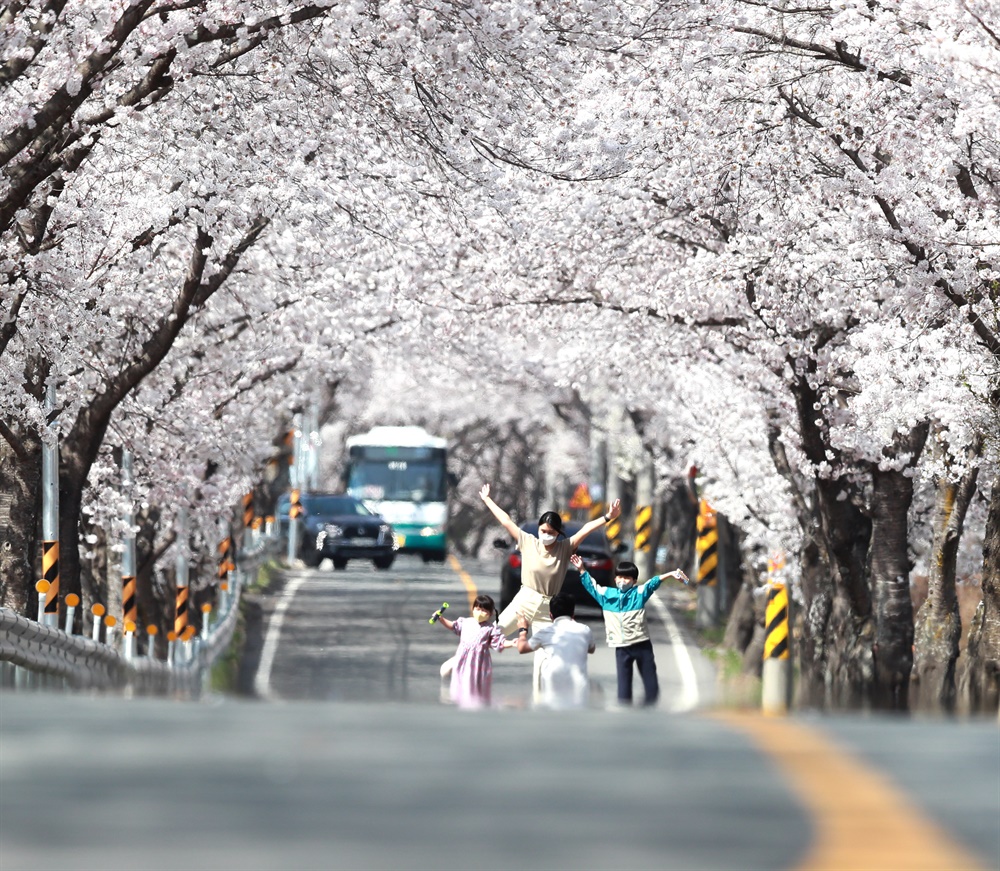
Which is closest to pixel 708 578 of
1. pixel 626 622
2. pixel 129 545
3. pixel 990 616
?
pixel 129 545

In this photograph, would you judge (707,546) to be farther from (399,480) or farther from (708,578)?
(399,480)

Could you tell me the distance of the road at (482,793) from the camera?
1.92 metres

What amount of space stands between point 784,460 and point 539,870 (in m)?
23.5

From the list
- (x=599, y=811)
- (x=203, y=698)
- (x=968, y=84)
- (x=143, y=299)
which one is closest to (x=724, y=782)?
(x=599, y=811)

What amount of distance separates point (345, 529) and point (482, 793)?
45323 mm

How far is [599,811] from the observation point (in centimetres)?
201

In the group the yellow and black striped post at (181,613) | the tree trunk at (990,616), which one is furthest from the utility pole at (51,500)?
the tree trunk at (990,616)

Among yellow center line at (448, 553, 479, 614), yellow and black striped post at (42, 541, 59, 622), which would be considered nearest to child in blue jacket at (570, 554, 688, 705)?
yellow and black striped post at (42, 541, 59, 622)

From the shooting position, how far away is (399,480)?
52.0m

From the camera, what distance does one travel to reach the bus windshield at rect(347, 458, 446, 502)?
51688 millimetres

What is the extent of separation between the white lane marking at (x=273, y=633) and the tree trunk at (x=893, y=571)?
25.1 feet

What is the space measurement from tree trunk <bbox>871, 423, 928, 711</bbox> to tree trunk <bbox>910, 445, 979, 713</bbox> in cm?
24

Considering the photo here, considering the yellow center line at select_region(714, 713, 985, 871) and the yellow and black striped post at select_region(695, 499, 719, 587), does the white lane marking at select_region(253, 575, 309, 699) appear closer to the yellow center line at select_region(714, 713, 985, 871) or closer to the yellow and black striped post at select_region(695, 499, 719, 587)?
the yellow and black striped post at select_region(695, 499, 719, 587)

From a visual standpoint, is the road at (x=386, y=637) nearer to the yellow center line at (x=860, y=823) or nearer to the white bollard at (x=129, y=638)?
the white bollard at (x=129, y=638)
